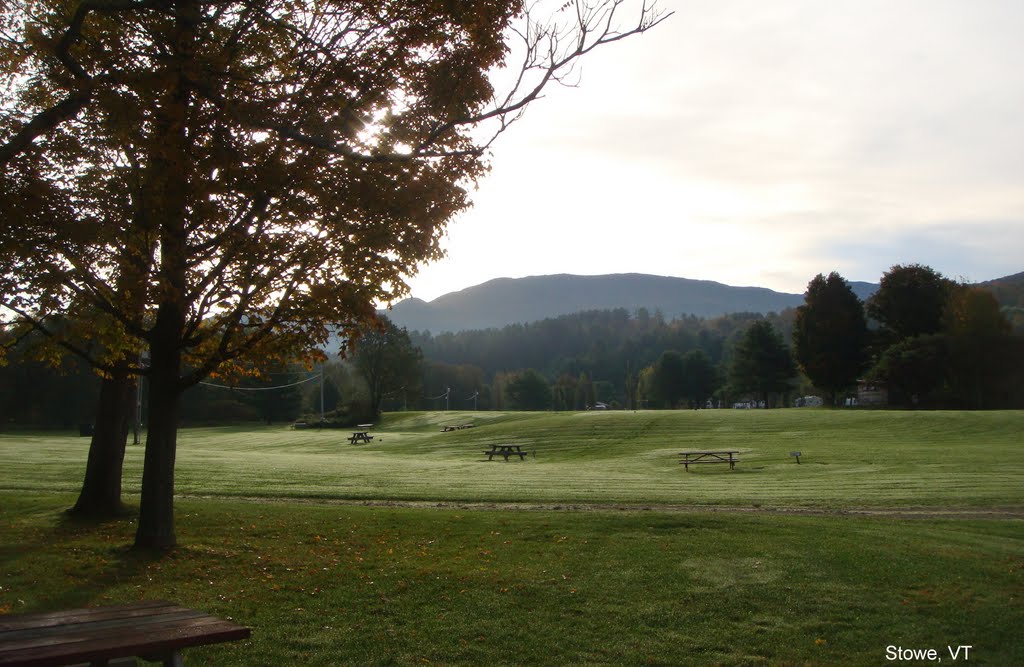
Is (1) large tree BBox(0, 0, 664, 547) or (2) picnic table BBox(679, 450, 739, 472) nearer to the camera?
(1) large tree BBox(0, 0, 664, 547)

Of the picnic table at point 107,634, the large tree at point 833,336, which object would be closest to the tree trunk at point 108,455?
the picnic table at point 107,634

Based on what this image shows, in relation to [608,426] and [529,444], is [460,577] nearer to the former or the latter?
[529,444]

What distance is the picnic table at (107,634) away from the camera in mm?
4539

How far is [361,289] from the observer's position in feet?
35.8

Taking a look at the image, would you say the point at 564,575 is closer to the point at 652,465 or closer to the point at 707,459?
the point at 652,465

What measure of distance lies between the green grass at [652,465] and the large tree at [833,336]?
23.4 metres

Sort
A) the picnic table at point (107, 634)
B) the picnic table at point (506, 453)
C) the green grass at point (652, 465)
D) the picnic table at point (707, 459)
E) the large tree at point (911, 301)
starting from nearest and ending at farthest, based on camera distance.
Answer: the picnic table at point (107, 634) → the green grass at point (652, 465) → the picnic table at point (707, 459) → the picnic table at point (506, 453) → the large tree at point (911, 301)

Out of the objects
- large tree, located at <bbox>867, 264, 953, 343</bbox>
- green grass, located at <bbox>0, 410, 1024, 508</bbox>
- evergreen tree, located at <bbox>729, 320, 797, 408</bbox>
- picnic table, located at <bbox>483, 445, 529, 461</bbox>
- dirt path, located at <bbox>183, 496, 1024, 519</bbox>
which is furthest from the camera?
evergreen tree, located at <bbox>729, 320, 797, 408</bbox>

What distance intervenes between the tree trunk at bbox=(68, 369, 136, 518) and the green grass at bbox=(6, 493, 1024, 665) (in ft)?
3.11

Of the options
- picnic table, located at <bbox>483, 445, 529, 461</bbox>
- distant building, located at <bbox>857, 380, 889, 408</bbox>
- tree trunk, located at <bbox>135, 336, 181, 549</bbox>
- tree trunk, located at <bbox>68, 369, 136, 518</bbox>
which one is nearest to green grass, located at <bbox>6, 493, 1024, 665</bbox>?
tree trunk, located at <bbox>135, 336, 181, 549</bbox>

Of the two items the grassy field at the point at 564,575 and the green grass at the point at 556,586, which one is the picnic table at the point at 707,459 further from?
the green grass at the point at 556,586

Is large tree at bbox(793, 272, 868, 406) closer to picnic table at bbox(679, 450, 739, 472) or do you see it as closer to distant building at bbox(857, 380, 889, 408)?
distant building at bbox(857, 380, 889, 408)

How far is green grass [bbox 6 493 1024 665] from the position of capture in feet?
24.2

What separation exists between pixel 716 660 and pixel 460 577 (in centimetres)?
342
